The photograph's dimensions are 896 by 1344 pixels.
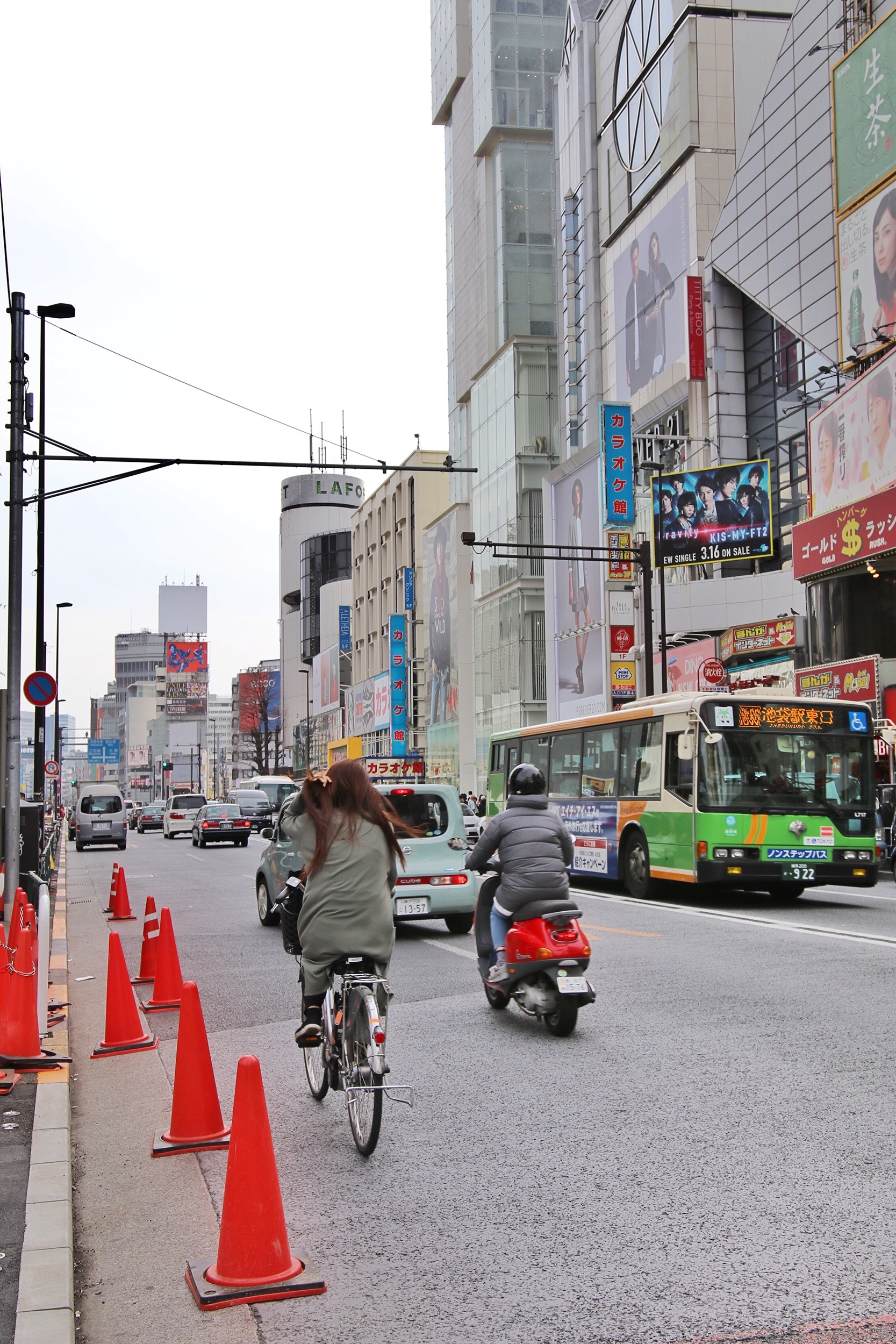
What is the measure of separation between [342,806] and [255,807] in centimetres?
4528

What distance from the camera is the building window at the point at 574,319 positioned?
5706 centimetres

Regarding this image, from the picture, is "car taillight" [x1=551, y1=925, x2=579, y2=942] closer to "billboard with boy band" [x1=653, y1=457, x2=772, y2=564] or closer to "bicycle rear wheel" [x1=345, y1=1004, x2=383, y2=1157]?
"bicycle rear wheel" [x1=345, y1=1004, x2=383, y2=1157]

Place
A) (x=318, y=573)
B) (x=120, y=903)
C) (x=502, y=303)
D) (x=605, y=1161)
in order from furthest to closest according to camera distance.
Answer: (x=318, y=573) → (x=502, y=303) → (x=120, y=903) → (x=605, y=1161)

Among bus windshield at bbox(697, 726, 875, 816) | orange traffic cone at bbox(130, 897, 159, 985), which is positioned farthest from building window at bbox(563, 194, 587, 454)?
orange traffic cone at bbox(130, 897, 159, 985)

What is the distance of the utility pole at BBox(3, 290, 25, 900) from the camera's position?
1263 cm

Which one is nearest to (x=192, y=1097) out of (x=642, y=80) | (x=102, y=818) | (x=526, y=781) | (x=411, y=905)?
(x=526, y=781)

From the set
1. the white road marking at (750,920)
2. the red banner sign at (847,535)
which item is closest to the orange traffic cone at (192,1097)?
the white road marking at (750,920)

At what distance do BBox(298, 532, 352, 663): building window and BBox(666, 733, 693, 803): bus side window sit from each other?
424ft

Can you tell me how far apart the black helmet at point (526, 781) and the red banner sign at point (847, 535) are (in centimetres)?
2157

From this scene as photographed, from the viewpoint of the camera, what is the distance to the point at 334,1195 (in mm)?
5473

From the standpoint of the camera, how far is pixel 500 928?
9.21m

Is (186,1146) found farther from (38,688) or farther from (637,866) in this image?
(38,688)

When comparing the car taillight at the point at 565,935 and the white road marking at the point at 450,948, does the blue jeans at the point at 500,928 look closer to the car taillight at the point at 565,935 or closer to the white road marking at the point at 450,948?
the car taillight at the point at 565,935

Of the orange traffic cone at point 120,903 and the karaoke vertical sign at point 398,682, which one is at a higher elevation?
the karaoke vertical sign at point 398,682
